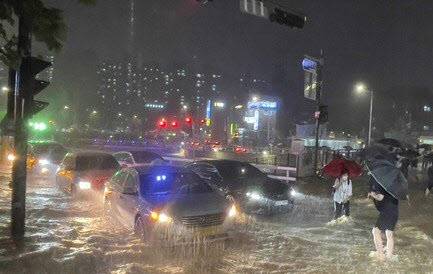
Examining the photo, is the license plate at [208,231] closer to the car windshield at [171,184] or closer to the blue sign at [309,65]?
the car windshield at [171,184]

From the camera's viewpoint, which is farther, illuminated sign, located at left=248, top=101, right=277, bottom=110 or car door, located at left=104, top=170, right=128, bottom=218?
illuminated sign, located at left=248, top=101, right=277, bottom=110

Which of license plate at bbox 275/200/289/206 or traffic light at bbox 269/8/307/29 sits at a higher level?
traffic light at bbox 269/8/307/29

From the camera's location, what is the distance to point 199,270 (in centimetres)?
795

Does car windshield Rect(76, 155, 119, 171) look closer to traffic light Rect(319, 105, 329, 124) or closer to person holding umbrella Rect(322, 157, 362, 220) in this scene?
person holding umbrella Rect(322, 157, 362, 220)

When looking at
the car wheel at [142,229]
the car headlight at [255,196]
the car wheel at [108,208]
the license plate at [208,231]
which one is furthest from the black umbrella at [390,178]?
the car wheel at [108,208]

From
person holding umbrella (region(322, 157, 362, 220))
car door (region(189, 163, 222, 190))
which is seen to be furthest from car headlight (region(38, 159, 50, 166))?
person holding umbrella (region(322, 157, 362, 220))

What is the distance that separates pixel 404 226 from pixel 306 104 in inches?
3867

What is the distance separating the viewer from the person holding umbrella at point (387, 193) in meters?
8.29

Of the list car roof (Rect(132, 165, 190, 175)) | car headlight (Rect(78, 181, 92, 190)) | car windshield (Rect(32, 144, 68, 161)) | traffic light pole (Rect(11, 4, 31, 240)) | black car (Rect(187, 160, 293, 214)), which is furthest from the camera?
car windshield (Rect(32, 144, 68, 161))

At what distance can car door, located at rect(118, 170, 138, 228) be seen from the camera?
33.4 feet

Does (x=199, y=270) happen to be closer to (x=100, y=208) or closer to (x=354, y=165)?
(x=354, y=165)

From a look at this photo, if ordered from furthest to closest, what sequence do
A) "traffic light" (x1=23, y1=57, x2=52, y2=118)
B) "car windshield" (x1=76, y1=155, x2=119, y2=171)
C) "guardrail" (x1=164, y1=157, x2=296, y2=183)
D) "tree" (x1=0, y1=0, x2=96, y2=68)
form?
"guardrail" (x1=164, y1=157, x2=296, y2=183) → "car windshield" (x1=76, y1=155, x2=119, y2=171) → "traffic light" (x1=23, y1=57, x2=52, y2=118) → "tree" (x1=0, y1=0, x2=96, y2=68)

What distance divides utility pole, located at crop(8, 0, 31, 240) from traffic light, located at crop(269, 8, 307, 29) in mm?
6005

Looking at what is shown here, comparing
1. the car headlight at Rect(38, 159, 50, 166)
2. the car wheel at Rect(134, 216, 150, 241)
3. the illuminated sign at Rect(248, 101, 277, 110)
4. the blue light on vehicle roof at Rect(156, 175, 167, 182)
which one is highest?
the illuminated sign at Rect(248, 101, 277, 110)
